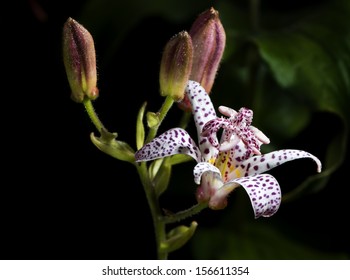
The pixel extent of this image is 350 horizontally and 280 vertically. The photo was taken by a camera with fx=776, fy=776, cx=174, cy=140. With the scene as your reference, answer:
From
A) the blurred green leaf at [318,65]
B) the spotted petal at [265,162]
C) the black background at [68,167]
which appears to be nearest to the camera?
the spotted petal at [265,162]

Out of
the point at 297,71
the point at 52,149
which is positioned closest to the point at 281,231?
the point at 297,71

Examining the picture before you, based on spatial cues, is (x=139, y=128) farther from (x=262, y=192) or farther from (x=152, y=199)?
(x=262, y=192)

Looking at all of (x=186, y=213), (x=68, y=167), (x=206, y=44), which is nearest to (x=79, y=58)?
(x=206, y=44)

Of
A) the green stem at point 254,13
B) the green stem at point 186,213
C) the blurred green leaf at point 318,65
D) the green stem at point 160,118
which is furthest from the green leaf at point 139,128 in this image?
the green stem at point 254,13

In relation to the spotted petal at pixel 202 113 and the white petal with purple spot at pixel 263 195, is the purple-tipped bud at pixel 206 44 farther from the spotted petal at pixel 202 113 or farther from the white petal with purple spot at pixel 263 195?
the white petal with purple spot at pixel 263 195

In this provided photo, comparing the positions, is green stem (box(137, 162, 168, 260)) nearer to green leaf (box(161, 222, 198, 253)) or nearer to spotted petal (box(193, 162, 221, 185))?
green leaf (box(161, 222, 198, 253))
